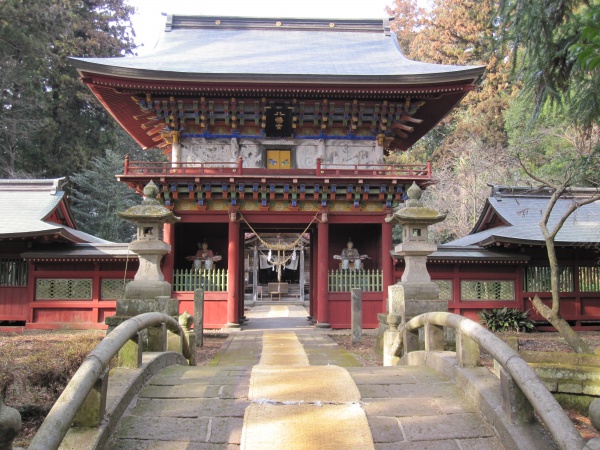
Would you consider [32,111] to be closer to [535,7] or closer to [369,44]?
[369,44]

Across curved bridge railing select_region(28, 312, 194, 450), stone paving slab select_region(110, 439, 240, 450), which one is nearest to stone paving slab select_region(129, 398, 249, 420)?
stone paving slab select_region(110, 439, 240, 450)

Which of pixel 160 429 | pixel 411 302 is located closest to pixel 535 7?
pixel 411 302

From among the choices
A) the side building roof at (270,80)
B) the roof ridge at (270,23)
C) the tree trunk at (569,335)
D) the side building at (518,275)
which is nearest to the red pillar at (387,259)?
the side building at (518,275)

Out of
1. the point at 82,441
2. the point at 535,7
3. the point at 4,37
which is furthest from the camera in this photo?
the point at 4,37

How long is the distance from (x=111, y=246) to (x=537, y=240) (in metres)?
12.6

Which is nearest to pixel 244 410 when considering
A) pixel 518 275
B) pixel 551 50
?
pixel 551 50

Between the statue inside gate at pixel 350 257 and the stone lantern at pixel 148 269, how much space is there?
8755 millimetres

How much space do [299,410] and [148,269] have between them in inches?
211

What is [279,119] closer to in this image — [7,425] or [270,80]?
[270,80]

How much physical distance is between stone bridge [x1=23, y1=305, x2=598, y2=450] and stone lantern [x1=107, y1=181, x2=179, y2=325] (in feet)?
8.54

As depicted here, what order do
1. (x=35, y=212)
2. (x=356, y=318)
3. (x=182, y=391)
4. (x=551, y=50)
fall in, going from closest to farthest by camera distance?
(x=182, y=391)
(x=551, y=50)
(x=356, y=318)
(x=35, y=212)

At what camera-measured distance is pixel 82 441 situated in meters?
3.64

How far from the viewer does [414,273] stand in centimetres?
905

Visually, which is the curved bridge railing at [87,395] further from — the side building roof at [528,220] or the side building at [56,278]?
the side building roof at [528,220]
